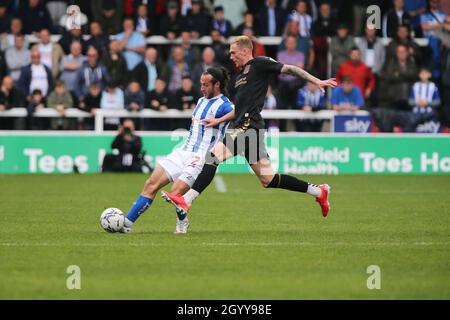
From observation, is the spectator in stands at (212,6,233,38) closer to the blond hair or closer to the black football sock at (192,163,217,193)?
the blond hair

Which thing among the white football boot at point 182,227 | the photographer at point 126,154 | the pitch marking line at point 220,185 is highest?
the white football boot at point 182,227

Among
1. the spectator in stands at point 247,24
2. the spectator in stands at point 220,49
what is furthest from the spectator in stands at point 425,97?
the spectator in stands at point 220,49

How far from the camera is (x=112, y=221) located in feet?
40.1

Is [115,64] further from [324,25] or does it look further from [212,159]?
[212,159]

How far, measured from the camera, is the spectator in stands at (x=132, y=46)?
78.5ft

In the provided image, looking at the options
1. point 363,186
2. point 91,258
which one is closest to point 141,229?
point 91,258

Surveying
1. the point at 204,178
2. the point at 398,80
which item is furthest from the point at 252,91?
the point at 398,80

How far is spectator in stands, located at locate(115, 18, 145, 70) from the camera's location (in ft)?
78.5

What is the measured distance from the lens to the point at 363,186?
19891mm

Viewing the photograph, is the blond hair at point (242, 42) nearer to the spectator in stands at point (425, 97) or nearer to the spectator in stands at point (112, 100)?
the spectator in stands at point (112, 100)

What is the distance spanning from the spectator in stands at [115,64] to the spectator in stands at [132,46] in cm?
33

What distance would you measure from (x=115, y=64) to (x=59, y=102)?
59.3 inches
